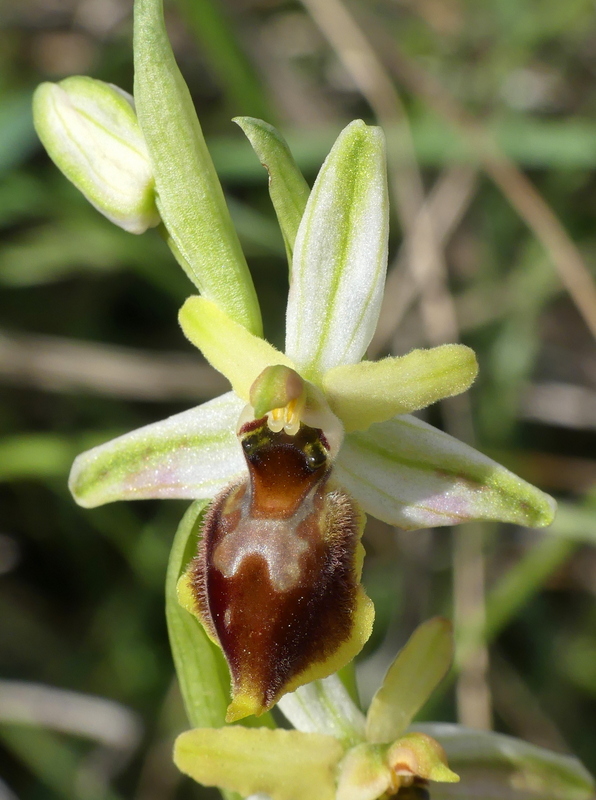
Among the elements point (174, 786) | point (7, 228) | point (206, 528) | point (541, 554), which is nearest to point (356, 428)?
point (206, 528)

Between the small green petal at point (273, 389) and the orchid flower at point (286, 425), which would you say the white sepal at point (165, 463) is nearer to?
the orchid flower at point (286, 425)

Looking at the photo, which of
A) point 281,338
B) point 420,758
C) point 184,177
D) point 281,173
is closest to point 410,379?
point 281,173

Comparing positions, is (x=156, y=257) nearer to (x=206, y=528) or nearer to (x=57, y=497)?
(x=57, y=497)

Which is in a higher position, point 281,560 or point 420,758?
point 281,560

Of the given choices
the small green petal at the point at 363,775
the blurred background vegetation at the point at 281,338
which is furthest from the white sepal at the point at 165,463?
the blurred background vegetation at the point at 281,338

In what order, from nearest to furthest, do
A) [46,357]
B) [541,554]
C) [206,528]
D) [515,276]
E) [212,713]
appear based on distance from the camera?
[206,528]
[212,713]
[541,554]
[46,357]
[515,276]

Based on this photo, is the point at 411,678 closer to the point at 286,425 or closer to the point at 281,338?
the point at 286,425
